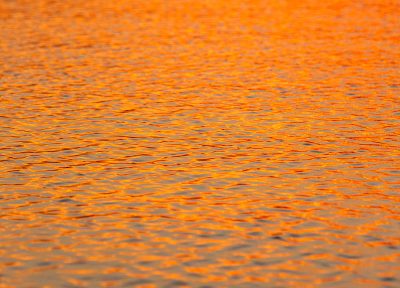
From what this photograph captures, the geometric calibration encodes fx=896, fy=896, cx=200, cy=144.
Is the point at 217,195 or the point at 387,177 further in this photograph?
the point at 387,177

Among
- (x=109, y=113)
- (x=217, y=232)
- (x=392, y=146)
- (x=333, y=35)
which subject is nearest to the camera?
(x=217, y=232)

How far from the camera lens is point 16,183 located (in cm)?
2003

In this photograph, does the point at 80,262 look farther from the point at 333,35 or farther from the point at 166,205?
the point at 333,35

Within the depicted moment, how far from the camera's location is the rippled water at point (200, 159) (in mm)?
15531

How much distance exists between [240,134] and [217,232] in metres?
7.75

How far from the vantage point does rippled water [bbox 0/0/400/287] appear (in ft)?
51.0

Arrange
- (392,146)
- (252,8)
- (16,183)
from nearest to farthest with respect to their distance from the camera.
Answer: (16,183) < (392,146) < (252,8)

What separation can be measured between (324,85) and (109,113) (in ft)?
26.8

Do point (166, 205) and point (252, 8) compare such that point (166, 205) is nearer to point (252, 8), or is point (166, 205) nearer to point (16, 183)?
point (16, 183)

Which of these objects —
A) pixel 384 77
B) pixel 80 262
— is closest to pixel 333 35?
pixel 384 77

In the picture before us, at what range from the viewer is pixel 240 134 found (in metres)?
24.4

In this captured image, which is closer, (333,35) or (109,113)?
(109,113)

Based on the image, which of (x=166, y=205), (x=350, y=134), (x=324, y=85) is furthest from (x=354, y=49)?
(x=166, y=205)

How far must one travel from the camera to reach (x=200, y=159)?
2197 cm
